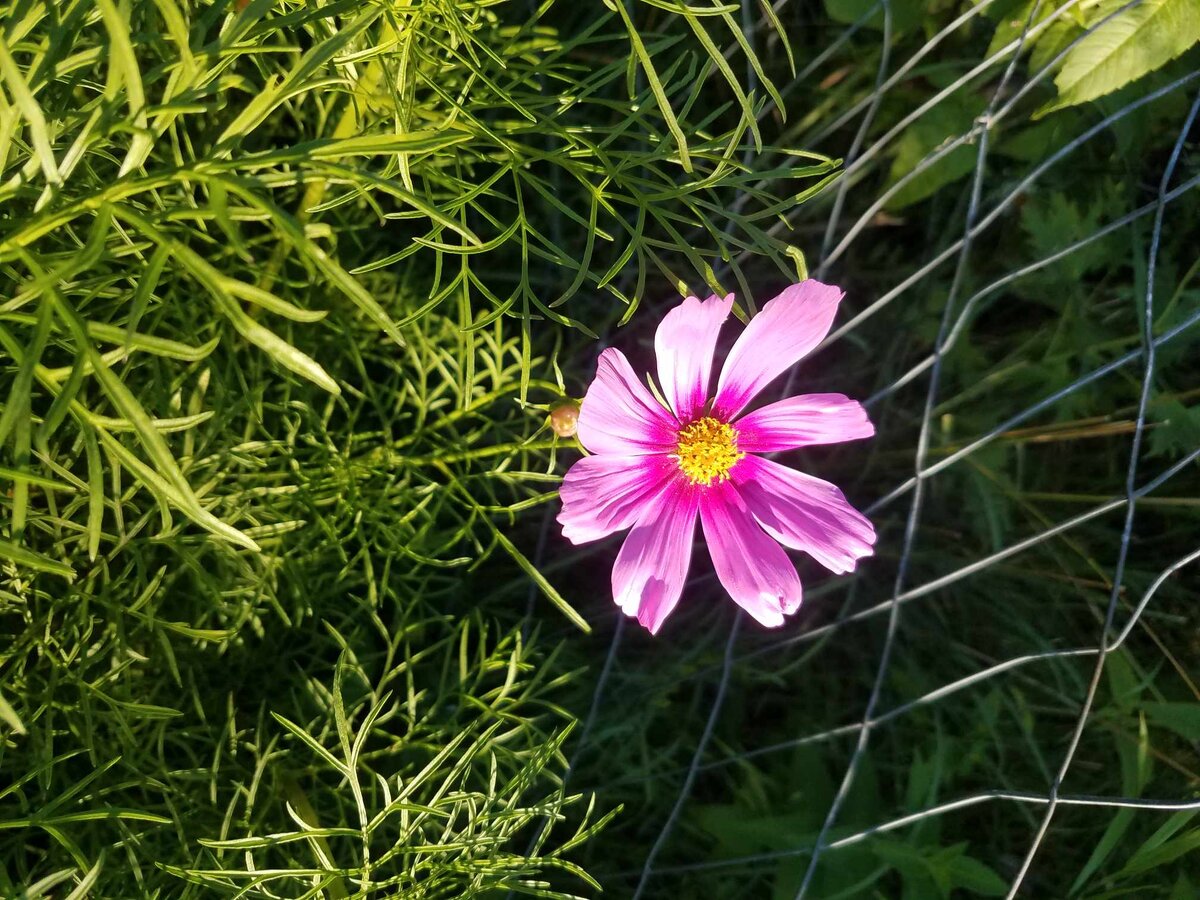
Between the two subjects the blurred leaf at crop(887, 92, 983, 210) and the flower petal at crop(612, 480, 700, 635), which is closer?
the flower petal at crop(612, 480, 700, 635)

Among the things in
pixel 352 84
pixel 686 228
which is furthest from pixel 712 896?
pixel 352 84

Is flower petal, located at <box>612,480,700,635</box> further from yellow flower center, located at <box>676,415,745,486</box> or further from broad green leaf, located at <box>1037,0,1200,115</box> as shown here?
broad green leaf, located at <box>1037,0,1200,115</box>

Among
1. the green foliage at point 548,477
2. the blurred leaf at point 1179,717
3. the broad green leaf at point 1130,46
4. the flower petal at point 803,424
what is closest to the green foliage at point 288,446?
the green foliage at point 548,477

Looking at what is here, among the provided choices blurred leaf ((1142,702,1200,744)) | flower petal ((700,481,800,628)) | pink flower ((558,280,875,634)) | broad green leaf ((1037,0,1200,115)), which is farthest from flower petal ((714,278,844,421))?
blurred leaf ((1142,702,1200,744))

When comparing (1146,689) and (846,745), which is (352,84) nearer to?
(846,745)

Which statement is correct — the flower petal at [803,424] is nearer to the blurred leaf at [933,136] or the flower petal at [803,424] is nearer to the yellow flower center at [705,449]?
the yellow flower center at [705,449]

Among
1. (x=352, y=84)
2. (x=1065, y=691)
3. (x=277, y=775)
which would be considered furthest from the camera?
(x=1065, y=691)

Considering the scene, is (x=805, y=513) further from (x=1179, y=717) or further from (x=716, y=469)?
(x=1179, y=717)
